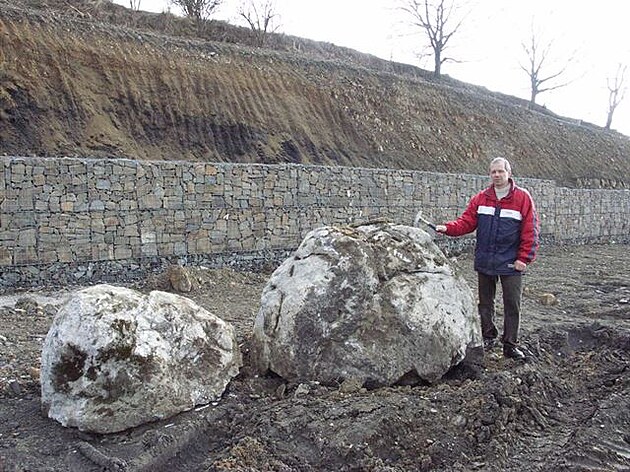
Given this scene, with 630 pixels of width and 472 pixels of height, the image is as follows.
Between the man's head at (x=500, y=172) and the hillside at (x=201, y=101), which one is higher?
the hillside at (x=201, y=101)

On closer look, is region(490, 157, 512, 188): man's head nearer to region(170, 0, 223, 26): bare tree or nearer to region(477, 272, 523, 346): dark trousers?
region(477, 272, 523, 346): dark trousers

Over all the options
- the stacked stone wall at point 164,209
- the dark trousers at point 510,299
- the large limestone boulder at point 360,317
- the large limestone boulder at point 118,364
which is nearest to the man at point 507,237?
the dark trousers at point 510,299

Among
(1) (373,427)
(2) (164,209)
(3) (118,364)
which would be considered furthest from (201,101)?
(1) (373,427)

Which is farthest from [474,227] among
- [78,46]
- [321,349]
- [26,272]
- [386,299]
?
[78,46]

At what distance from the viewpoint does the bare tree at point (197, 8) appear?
70.8 feet

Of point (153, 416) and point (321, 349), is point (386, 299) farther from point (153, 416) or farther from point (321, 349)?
point (153, 416)

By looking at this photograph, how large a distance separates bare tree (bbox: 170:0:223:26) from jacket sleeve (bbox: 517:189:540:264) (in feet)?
61.1

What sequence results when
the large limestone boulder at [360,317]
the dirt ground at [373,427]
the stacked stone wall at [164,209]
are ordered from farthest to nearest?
the stacked stone wall at [164,209], the large limestone boulder at [360,317], the dirt ground at [373,427]

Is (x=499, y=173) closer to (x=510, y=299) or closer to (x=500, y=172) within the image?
(x=500, y=172)

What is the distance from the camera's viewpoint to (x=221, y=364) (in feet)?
14.9

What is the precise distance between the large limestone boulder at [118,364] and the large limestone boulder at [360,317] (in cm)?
72

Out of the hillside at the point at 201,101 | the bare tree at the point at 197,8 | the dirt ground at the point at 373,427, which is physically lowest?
the dirt ground at the point at 373,427

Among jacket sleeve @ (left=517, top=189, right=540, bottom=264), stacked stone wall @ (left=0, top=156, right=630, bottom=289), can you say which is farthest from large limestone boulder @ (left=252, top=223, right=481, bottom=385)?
stacked stone wall @ (left=0, top=156, right=630, bottom=289)

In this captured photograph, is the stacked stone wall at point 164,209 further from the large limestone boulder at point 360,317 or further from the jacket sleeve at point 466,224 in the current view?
the large limestone boulder at point 360,317
